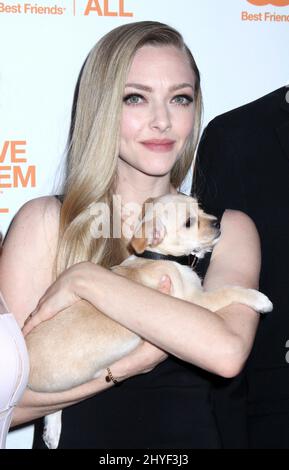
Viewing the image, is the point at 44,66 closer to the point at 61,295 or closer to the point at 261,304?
the point at 61,295

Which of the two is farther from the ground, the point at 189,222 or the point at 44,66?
the point at 44,66

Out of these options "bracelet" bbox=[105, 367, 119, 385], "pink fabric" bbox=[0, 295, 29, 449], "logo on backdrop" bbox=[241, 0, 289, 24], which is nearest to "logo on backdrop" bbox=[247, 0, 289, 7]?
"logo on backdrop" bbox=[241, 0, 289, 24]

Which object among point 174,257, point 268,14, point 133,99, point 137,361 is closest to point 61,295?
point 137,361

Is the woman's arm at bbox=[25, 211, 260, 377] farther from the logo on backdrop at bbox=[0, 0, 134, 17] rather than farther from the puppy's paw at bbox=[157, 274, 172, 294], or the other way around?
the logo on backdrop at bbox=[0, 0, 134, 17]

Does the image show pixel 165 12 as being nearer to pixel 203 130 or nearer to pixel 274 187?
pixel 203 130

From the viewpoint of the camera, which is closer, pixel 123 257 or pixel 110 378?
pixel 110 378

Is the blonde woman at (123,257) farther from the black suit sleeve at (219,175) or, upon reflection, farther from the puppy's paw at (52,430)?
the black suit sleeve at (219,175)

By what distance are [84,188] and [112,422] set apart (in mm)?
728

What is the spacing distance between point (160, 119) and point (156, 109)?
0.12 ft

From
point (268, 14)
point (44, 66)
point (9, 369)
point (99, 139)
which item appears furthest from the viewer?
point (268, 14)

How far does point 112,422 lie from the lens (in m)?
1.87

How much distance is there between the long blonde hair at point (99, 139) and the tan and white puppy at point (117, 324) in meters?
0.14

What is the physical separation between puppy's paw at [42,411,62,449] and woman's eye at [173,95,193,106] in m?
1.02

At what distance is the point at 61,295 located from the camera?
1803 millimetres
